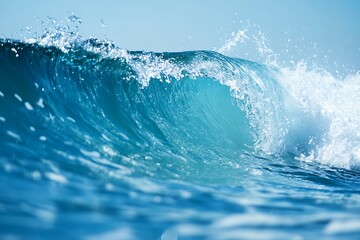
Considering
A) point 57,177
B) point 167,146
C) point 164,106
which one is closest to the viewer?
point 57,177

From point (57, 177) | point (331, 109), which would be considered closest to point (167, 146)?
point (57, 177)

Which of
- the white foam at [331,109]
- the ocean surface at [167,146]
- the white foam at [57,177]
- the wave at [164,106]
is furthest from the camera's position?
the white foam at [331,109]

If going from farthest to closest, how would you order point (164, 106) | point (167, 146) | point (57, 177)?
1. point (164, 106)
2. point (167, 146)
3. point (57, 177)

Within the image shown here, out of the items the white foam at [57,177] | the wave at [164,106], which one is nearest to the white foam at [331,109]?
the wave at [164,106]

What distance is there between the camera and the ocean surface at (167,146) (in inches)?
81.7

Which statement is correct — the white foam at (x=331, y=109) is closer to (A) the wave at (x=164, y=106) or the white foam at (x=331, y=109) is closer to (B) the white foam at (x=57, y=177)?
(A) the wave at (x=164, y=106)

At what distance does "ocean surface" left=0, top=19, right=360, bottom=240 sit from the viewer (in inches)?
81.7

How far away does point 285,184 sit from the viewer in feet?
13.9

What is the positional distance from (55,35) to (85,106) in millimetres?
1824

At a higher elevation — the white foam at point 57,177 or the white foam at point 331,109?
the white foam at point 331,109

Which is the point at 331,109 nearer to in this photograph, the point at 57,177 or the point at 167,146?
the point at 167,146

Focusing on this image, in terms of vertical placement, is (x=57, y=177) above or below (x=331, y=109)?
below

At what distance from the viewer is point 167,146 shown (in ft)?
18.3

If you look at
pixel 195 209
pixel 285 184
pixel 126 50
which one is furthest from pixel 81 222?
pixel 126 50
